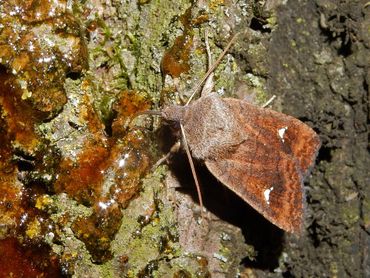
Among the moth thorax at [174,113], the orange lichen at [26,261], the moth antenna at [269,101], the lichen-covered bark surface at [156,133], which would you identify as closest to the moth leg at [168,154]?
the lichen-covered bark surface at [156,133]

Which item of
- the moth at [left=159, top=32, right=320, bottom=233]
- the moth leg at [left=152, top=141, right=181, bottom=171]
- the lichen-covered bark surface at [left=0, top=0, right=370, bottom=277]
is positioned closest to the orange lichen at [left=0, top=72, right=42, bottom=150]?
the lichen-covered bark surface at [left=0, top=0, right=370, bottom=277]

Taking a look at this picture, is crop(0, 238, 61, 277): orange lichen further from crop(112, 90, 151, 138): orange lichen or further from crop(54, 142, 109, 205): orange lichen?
crop(112, 90, 151, 138): orange lichen

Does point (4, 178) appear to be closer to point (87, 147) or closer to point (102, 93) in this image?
point (87, 147)

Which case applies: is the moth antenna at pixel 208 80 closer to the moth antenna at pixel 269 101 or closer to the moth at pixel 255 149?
the moth at pixel 255 149

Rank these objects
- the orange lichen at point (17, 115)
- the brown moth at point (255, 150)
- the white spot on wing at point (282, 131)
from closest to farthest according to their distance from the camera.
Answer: the orange lichen at point (17, 115)
the brown moth at point (255, 150)
the white spot on wing at point (282, 131)

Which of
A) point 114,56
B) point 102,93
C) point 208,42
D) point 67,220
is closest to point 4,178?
point 67,220

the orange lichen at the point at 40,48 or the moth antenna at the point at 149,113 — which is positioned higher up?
the orange lichen at the point at 40,48

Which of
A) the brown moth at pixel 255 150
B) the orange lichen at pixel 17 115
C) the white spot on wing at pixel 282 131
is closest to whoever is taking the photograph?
the orange lichen at pixel 17 115
